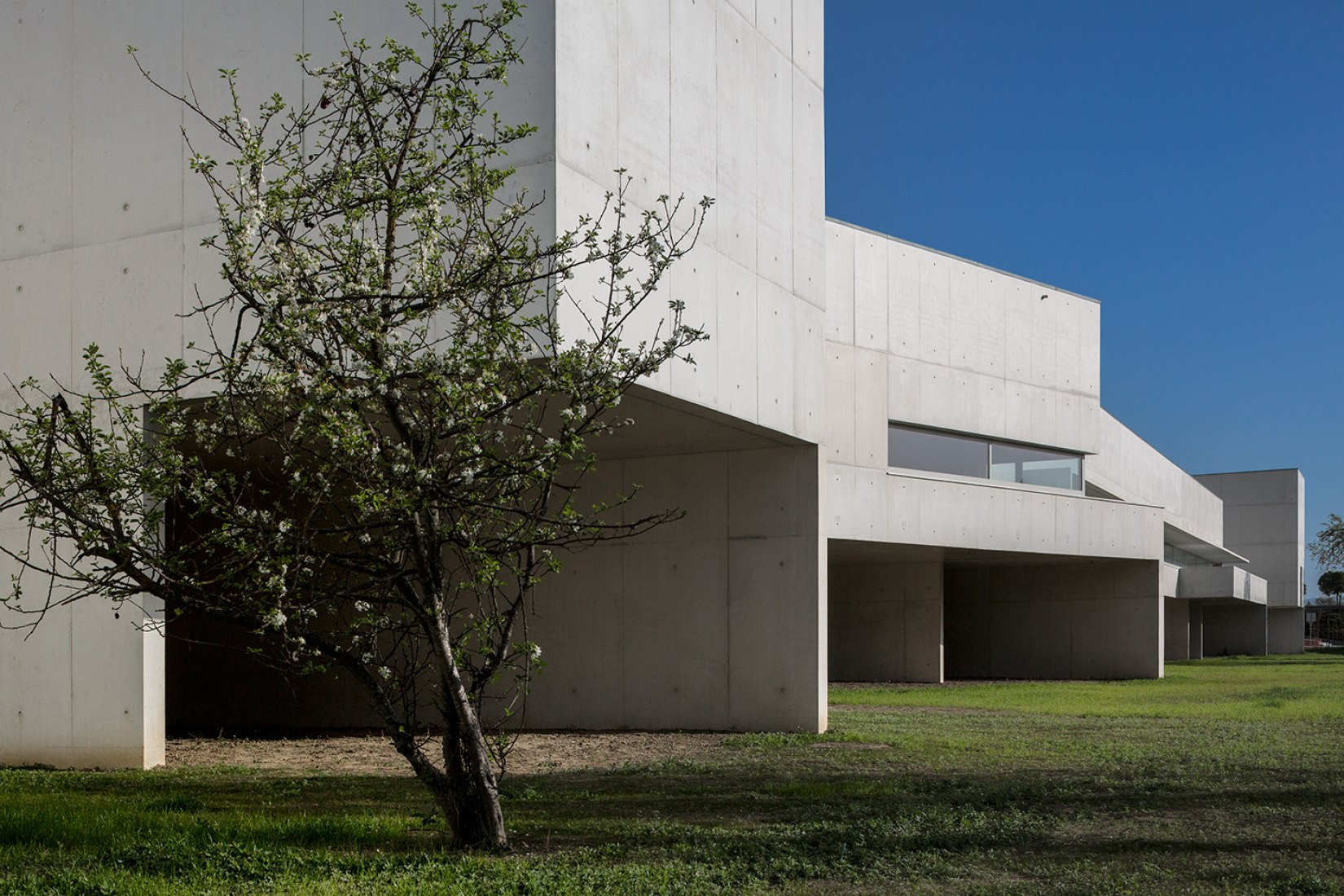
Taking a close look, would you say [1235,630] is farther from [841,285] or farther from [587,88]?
[587,88]

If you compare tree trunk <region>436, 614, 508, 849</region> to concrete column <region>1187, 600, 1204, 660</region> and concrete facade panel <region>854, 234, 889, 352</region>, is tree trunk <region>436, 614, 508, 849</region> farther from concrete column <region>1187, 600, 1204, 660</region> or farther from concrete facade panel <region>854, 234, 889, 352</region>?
concrete column <region>1187, 600, 1204, 660</region>

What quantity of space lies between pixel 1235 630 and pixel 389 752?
2332 inches

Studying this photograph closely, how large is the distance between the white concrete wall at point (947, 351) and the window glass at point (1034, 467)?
1.12 feet

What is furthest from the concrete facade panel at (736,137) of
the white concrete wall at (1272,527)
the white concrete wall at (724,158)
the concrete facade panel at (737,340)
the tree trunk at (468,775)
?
the white concrete wall at (1272,527)

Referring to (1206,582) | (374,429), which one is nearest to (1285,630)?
(1206,582)

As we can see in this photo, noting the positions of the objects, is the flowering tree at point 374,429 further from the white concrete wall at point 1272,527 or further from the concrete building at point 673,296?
the white concrete wall at point 1272,527

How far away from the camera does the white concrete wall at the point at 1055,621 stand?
1299 inches

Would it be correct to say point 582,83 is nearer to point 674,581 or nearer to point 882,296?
point 674,581

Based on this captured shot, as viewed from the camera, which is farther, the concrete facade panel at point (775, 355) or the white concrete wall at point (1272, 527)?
the white concrete wall at point (1272, 527)

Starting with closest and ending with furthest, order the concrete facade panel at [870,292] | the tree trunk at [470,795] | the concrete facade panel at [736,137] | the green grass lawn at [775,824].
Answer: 1. the green grass lawn at [775,824]
2. the tree trunk at [470,795]
3. the concrete facade panel at [736,137]
4. the concrete facade panel at [870,292]

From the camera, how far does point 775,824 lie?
875cm

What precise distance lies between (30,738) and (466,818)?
7.96m

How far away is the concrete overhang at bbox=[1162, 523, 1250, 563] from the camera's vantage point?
162 ft

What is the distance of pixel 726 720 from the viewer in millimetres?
16609
